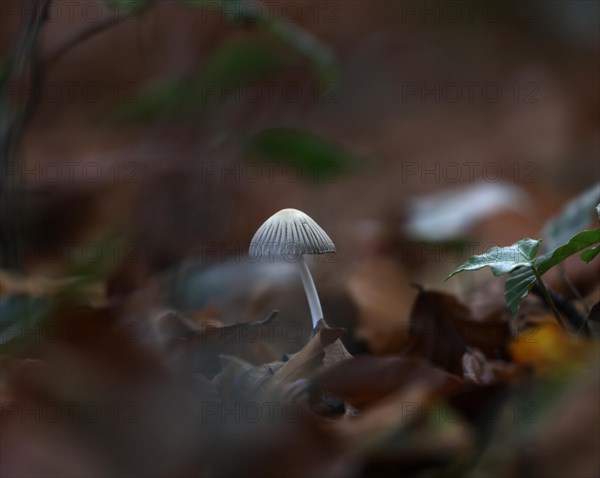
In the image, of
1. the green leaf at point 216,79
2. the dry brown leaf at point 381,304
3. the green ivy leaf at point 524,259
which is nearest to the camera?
the green ivy leaf at point 524,259

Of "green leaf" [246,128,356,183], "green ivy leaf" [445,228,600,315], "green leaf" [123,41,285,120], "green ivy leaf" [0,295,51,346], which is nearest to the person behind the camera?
"green ivy leaf" [445,228,600,315]

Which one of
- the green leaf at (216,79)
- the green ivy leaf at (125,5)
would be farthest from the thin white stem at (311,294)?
the green leaf at (216,79)

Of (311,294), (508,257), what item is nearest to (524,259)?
(508,257)

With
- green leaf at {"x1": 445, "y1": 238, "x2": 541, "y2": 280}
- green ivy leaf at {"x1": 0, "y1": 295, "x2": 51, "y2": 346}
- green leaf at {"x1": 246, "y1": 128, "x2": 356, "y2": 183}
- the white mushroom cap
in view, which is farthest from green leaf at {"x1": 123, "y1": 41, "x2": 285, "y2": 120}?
green leaf at {"x1": 445, "y1": 238, "x2": 541, "y2": 280}

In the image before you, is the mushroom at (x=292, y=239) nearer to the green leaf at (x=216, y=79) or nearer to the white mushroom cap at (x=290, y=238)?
the white mushroom cap at (x=290, y=238)

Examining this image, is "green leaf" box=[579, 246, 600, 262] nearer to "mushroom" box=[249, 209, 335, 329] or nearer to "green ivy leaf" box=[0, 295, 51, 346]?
"mushroom" box=[249, 209, 335, 329]

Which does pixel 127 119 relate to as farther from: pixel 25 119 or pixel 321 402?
pixel 321 402
